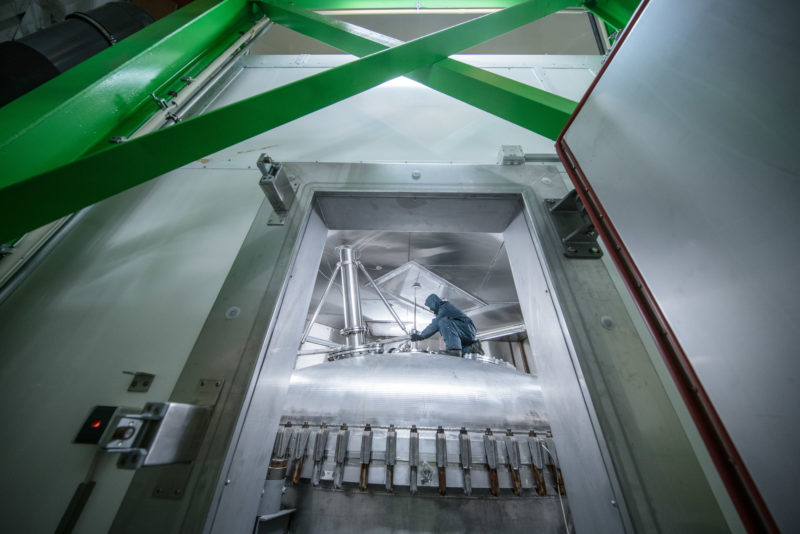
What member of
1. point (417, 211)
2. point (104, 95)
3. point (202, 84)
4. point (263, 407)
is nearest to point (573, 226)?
point (417, 211)

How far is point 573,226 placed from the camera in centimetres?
90

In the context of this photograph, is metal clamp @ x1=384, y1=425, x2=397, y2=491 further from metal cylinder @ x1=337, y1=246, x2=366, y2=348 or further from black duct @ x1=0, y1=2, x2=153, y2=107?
black duct @ x1=0, y1=2, x2=153, y2=107

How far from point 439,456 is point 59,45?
2.17 meters

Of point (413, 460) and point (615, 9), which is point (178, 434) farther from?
point (615, 9)

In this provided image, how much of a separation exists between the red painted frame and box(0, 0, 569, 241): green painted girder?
643mm

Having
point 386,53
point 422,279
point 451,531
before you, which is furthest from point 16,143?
point 422,279

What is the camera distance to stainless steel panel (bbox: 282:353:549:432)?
1.19 meters

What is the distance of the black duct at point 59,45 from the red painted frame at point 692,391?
1815mm

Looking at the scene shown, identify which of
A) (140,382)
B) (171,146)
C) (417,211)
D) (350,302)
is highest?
(350,302)

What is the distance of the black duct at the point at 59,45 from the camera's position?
0.97 metres

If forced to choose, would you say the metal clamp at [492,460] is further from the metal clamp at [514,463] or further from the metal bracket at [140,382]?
the metal bracket at [140,382]

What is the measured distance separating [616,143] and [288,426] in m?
1.48

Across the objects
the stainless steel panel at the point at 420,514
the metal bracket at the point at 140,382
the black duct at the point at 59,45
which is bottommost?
the stainless steel panel at the point at 420,514

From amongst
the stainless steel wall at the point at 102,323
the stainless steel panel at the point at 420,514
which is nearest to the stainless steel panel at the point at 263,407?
the stainless steel wall at the point at 102,323
